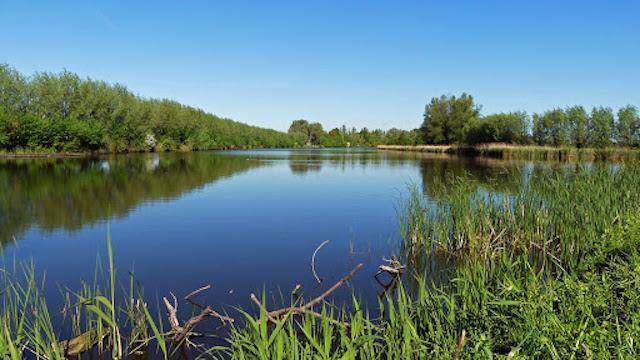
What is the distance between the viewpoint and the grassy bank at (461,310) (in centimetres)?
377

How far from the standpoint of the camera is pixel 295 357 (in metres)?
3.56

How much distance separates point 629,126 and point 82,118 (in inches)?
2743

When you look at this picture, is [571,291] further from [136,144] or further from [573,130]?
[136,144]

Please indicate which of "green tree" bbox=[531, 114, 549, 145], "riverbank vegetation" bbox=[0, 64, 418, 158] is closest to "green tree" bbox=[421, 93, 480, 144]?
"green tree" bbox=[531, 114, 549, 145]

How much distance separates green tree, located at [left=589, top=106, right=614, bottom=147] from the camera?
5209 cm

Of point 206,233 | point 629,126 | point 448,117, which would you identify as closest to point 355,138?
point 448,117

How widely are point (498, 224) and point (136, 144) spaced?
6874cm

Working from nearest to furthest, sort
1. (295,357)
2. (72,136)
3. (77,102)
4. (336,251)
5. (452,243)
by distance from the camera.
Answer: (295,357)
(452,243)
(336,251)
(72,136)
(77,102)

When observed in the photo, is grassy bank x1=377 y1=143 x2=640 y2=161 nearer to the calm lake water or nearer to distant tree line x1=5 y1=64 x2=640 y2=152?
distant tree line x1=5 y1=64 x2=640 y2=152

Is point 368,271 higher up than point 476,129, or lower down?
lower down

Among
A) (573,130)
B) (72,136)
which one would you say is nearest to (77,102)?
(72,136)

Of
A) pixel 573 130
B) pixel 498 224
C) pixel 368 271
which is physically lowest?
pixel 368 271

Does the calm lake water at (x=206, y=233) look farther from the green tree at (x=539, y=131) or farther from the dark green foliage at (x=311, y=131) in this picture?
the dark green foliage at (x=311, y=131)

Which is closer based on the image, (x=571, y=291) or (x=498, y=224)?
(x=571, y=291)
